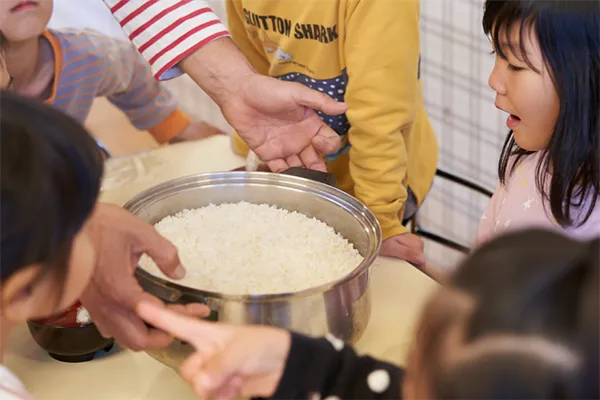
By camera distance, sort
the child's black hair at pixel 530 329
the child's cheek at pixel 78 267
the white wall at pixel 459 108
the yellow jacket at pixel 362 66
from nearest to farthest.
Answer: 1. the child's black hair at pixel 530 329
2. the child's cheek at pixel 78 267
3. the yellow jacket at pixel 362 66
4. the white wall at pixel 459 108

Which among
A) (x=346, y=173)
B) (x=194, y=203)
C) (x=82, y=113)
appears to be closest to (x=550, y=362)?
(x=194, y=203)

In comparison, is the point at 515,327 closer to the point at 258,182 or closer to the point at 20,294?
the point at 20,294

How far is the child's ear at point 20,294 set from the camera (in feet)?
2.19

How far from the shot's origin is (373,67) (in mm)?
1306

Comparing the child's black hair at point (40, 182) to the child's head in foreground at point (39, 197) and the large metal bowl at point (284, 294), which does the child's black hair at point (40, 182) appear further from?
the large metal bowl at point (284, 294)

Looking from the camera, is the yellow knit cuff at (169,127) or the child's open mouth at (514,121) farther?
the yellow knit cuff at (169,127)

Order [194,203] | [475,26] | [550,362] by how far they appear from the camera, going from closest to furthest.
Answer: [550,362] < [194,203] < [475,26]

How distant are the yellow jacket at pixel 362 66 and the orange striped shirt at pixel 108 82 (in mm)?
384

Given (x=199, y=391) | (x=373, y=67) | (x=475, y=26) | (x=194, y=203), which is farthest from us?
(x=475, y=26)

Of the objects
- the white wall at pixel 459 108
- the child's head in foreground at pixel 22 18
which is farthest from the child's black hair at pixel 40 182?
the white wall at pixel 459 108

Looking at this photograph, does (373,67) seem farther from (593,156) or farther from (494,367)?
(494,367)

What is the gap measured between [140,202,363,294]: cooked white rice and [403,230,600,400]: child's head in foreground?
18.7 inches

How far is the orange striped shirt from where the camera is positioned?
64.2 inches

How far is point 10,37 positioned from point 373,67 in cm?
74
